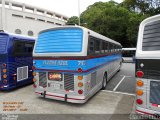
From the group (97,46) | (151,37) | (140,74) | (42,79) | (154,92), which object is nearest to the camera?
(154,92)

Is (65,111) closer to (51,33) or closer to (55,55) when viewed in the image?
(55,55)

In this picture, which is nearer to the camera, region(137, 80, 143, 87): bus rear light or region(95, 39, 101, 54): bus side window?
region(137, 80, 143, 87): bus rear light

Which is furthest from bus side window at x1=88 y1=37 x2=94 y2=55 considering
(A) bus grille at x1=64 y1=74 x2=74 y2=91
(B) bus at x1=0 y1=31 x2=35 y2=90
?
(B) bus at x1=0 y1=31 x2=35 y2=90

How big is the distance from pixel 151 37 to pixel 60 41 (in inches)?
122

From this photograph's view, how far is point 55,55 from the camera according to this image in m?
5.80

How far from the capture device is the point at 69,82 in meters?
5.63

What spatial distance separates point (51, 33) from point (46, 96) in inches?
94.7

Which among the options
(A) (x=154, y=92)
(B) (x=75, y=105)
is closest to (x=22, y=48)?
(B) (x=75, y=105)

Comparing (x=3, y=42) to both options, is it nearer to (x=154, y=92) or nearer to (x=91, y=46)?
(x=91, y=46)

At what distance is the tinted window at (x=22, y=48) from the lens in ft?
25.1

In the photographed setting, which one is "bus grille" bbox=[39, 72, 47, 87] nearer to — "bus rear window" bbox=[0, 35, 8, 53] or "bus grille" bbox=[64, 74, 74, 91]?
"bus grille" bbox=[64, 74, 74, 91]

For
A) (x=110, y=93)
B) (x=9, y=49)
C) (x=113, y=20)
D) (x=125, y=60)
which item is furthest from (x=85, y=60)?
(x=113, y=20)

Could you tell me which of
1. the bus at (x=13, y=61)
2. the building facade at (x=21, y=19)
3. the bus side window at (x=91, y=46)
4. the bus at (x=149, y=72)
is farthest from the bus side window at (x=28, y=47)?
the building facade at (x=21, y=19)

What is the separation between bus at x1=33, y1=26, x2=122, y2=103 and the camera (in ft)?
18.0
